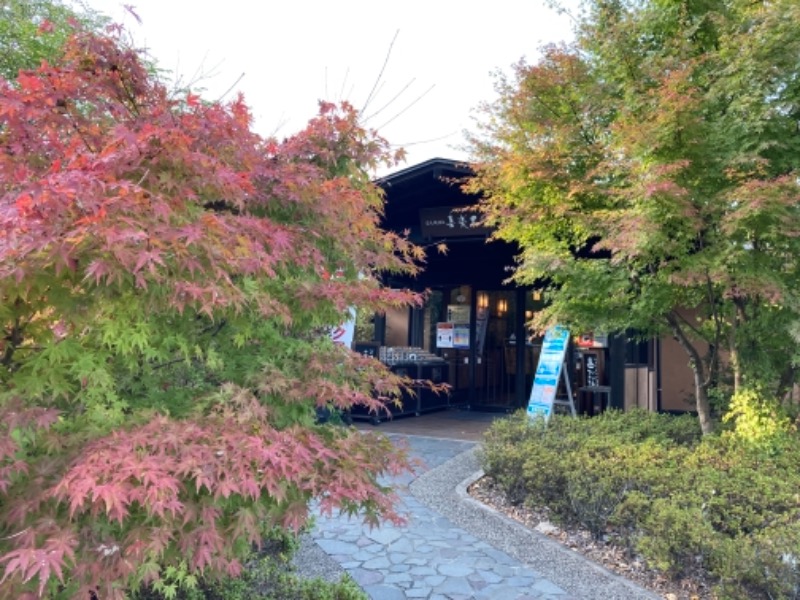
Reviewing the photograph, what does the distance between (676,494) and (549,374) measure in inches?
152

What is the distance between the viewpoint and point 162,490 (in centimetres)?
148

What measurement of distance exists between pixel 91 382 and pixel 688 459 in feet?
14.7

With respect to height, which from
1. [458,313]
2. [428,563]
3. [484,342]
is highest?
[458,313]

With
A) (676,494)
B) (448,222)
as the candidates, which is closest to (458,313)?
(448,222)

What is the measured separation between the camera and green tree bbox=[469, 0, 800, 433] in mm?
4398

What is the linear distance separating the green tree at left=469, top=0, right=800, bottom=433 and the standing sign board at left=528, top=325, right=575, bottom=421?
1650 mm

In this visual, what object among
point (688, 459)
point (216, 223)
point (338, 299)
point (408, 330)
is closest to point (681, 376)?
point (408, 330)

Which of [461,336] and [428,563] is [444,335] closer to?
[461,336]

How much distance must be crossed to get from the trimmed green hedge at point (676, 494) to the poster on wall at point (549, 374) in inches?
65.0

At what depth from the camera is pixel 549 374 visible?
305 inches

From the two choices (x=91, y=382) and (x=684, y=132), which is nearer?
(x=91, y=382)

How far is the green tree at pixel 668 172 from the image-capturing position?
4.40 metres

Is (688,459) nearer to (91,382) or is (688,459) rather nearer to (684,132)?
(684,132)

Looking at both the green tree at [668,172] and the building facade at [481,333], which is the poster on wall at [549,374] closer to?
the building facade at [481,333]
